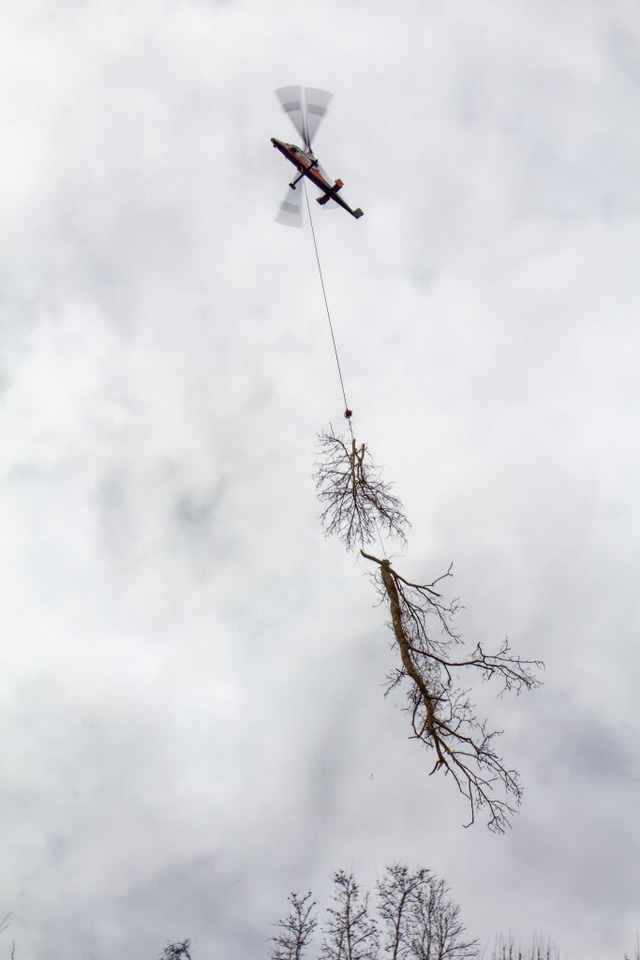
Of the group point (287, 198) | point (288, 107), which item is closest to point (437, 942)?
point (287, 198)

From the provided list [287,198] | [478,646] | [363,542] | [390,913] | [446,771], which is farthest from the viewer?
[390,913]

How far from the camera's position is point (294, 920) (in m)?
20.0

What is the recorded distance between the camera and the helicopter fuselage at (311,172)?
11688 millimetres

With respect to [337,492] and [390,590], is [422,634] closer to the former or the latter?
[390,590]

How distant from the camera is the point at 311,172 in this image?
464 inches

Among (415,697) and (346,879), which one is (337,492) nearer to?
(415,697)

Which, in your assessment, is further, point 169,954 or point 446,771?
point 169,954

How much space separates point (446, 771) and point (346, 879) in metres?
15.5

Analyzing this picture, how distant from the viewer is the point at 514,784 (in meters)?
7.59

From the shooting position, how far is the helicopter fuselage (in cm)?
1169

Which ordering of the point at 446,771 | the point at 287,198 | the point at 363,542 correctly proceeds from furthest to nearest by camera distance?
the point at 287,198
the point at 363,542
the point at 446,771

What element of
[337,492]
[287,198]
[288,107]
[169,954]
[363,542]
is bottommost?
[169,954]

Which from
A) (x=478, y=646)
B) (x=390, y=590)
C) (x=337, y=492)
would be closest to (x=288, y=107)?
(x=337, y=492)

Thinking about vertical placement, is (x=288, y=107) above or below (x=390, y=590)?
above
